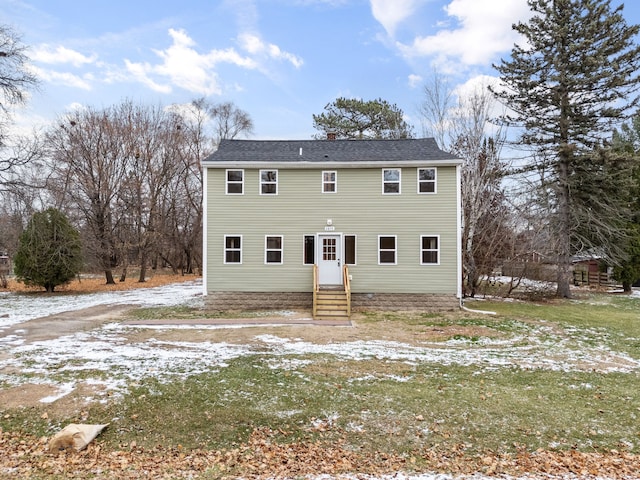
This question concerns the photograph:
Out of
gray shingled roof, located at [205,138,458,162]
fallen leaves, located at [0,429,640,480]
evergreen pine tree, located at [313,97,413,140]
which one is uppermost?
evergreen pine tree, located at [313,97,413,140]

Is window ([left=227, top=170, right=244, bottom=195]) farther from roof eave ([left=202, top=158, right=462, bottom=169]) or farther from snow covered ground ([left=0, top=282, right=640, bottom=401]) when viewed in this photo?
snow covered ground ([left=0, top=282, right=640, bottom=401])

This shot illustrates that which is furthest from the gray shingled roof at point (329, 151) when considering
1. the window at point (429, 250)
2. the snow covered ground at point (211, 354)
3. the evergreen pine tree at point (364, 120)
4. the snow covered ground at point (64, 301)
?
the evergreen pine tree at point (364, 120)

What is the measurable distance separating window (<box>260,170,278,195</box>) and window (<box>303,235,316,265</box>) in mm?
2102

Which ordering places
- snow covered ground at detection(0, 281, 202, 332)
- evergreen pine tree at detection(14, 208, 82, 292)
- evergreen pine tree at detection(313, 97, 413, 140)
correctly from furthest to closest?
evergreen pine tree at detection(313, 97, 413, 140) → evergreen pine tree at detection(14, 208, 82, 292) → snow covered ground at detection(0, 281, 202, 332)

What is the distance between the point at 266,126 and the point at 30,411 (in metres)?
34.1

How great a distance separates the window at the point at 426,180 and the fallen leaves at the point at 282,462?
11.0 m

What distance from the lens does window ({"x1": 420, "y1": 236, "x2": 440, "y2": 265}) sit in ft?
47.2

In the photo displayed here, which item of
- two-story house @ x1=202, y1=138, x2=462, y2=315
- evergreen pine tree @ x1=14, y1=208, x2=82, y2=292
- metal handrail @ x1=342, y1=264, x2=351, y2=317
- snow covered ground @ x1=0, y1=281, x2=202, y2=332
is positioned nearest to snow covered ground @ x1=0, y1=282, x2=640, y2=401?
snow covered ground @ x1=0, y1=281, x2=202, y2=332

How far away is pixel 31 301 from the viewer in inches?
637

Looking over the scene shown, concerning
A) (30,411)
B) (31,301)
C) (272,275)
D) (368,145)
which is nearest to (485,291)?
(368,145)

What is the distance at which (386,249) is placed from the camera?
14.5 metres

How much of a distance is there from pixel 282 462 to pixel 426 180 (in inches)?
477

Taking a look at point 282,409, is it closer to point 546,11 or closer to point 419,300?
point 419,300

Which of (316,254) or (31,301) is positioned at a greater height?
(316,254)
